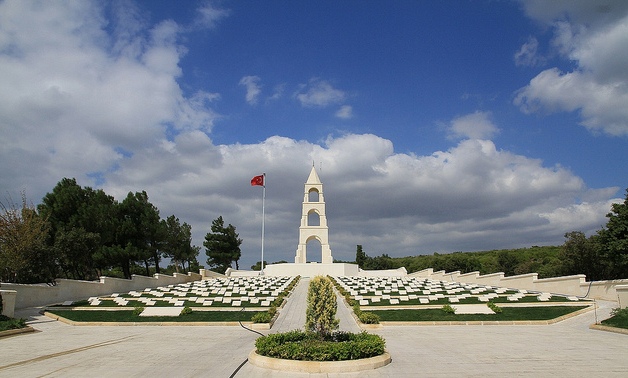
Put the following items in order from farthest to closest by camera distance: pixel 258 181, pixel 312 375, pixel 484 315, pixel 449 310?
pixel 258 181
pixel 449 310
pixel 484 315
pixel 312 375

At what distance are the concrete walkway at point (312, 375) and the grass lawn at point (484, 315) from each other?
89 cm

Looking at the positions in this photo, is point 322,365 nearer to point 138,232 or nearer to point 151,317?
point 151,317

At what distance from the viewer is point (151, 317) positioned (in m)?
16.5

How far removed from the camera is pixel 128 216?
36375mm

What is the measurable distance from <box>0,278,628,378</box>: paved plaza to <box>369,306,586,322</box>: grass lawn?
846mm

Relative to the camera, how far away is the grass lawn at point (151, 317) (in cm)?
1606

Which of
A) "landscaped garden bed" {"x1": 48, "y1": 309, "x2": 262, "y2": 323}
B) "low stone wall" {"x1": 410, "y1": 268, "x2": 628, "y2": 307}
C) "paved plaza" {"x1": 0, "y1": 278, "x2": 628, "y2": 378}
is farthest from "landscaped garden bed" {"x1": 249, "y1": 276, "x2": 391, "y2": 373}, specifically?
"low stone wall" {"x1": 410, "y1": 268, "x2": 628, "y2": 307}

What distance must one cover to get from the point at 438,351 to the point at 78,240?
25.1m

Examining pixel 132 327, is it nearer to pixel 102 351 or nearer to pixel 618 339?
pixel 102 351

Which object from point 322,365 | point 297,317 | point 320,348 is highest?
point 320,348

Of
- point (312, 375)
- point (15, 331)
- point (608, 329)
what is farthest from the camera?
point (15, 331)

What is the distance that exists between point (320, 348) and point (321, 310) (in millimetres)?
1023

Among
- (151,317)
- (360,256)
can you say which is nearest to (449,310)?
(151,317)

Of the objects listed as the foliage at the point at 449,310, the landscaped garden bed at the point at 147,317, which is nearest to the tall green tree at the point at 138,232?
the landscaped garden bed at the point at 147,317
